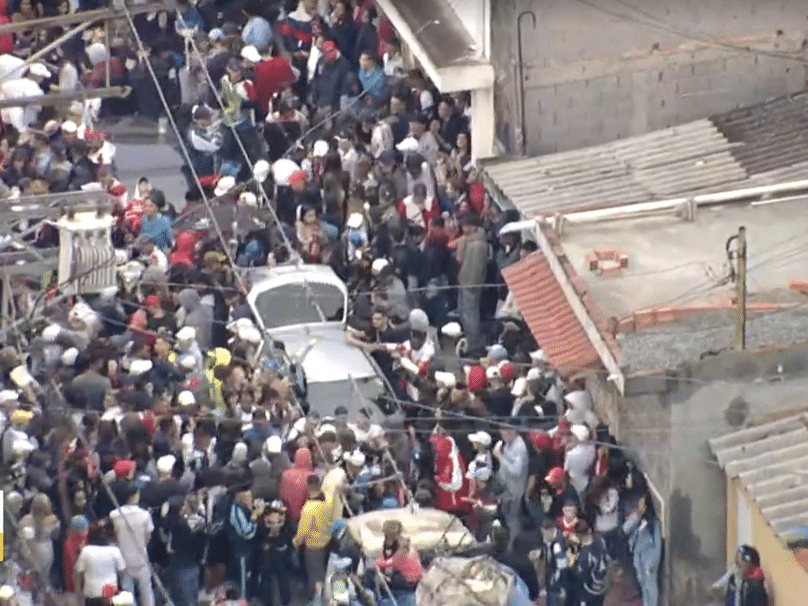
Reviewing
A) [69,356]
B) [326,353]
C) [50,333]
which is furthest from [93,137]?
[69,356]

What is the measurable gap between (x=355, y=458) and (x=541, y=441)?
1.66m

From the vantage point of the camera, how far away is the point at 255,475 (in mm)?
28219

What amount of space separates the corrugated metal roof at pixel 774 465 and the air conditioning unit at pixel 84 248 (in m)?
5.39

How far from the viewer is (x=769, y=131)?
3288cm

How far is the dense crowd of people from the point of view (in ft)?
91.5

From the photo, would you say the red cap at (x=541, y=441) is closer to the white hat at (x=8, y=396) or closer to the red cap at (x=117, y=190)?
the white hat at (x=8, y=396)

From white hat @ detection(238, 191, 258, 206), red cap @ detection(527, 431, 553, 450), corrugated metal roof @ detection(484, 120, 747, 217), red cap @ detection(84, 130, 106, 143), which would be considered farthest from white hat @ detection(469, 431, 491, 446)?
red cap @ detection(84, 130, 106, 143)

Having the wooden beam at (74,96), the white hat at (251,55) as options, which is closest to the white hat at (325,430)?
the wooden beam at (74,96)

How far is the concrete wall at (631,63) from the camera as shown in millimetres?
33750

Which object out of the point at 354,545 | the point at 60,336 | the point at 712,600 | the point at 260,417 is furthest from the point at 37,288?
the point at 712,600

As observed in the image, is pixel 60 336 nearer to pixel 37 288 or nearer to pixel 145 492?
pixel 37 288

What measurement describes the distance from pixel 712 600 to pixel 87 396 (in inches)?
240

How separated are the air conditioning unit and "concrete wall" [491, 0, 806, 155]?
6745 mm

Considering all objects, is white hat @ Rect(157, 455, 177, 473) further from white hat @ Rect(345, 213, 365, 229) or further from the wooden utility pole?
white hat @ Rect(345, 213, 365, 229)
